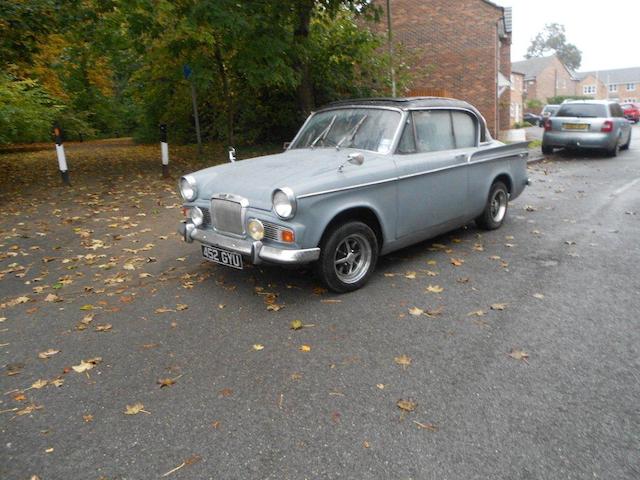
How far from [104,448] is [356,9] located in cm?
1233

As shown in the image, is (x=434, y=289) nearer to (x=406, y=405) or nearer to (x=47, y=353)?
(x=406, y=405)

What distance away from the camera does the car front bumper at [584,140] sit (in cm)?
1464

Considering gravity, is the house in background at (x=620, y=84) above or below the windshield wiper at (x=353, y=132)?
above

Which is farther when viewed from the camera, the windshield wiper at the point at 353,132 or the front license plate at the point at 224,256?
the windshield wiper at the point at 353,132

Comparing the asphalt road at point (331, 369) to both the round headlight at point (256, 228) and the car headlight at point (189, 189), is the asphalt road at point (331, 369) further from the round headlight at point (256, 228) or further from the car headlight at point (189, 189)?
the car headlight at point (189, 189)

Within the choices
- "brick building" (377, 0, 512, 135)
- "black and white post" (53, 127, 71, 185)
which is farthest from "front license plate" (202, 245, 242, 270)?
"brick building" (377, 0, 512, 135)

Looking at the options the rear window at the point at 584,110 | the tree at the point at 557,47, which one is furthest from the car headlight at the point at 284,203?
the tree at the point at 557,47

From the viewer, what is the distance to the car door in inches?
202

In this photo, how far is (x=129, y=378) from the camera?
3.38 metres

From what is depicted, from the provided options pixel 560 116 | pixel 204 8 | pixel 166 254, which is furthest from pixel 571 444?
pixel 560 116

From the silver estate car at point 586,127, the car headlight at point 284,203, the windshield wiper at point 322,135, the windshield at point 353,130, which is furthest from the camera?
the silver estate car at point 586,127

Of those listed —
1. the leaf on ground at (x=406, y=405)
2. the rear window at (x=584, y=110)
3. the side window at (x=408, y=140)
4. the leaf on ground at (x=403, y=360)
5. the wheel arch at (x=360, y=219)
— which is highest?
the rear window at (x=584, y=110)

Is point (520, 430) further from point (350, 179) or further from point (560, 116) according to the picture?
point (560, 116)

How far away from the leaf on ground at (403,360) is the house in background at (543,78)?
→ 65471mm
